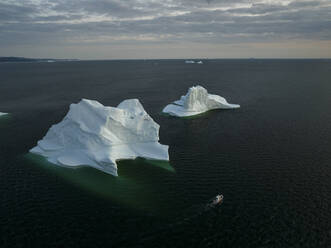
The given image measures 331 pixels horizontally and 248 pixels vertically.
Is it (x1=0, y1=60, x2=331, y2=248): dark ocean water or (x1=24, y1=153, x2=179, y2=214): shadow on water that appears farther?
(x1=24, y1=153, x2=179, y2=214): shadow on water

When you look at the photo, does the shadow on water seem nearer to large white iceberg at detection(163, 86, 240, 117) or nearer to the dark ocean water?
the dark ocean water

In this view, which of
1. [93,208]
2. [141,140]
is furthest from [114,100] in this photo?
[93,208]

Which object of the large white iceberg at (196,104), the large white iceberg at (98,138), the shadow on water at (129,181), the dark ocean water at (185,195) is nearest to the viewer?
the dark ocean water at (185,195)

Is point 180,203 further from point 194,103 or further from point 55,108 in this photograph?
point 55,108

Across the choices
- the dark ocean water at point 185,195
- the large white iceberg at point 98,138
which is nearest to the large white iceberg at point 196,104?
the dark ocean water at point 185,195

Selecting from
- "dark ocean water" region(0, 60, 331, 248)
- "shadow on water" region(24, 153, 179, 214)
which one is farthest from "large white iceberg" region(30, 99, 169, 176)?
"dark ocean water" region(0, 60, 331, 248)

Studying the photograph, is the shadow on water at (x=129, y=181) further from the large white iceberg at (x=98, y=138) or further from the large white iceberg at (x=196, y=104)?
the large white iceberg at (x=196, y=104)

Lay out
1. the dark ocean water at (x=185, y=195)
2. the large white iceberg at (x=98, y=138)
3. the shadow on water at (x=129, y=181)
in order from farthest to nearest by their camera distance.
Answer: the large white iceberg at (x=98, y=138), the shadow on water at (x=129, y=181), the dark ocean water at (x=185, y=195)
